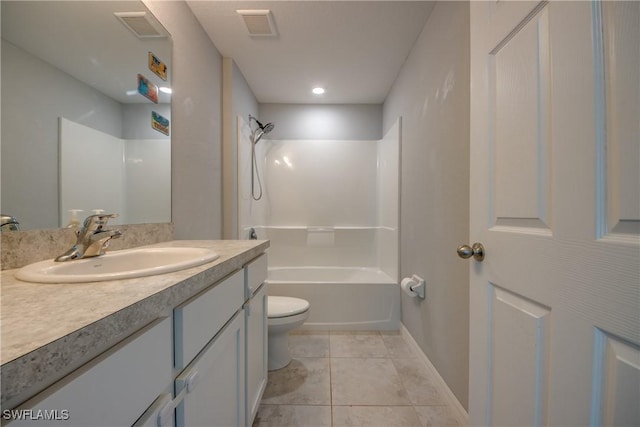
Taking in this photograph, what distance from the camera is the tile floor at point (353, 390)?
4.43 feet

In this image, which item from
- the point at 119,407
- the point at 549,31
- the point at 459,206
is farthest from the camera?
the point at 459,206

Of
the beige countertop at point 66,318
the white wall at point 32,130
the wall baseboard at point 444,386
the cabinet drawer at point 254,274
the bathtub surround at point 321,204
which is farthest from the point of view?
the bathtub surround at point 321,204

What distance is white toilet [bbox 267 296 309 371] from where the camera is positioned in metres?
1.70

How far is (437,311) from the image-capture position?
1594 mm

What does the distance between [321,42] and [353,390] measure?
7.68 feet

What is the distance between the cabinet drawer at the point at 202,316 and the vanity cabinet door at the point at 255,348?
212mm

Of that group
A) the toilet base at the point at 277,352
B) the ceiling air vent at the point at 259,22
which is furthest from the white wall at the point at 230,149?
the toilet base at the point at 277,352

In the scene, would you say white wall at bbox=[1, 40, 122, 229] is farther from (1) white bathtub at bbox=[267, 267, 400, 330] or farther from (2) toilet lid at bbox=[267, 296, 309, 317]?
(1) white bathtub at bbox=[267, 267, 400, 330]

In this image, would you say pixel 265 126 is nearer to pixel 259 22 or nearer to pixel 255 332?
pixel 259 22

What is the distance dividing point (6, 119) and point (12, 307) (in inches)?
23.0

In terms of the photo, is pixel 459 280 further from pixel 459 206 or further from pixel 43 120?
pixel 43 120

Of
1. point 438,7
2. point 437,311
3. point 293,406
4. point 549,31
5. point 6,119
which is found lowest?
point 293,406

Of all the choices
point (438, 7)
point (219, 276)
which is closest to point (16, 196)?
point (219, 276)

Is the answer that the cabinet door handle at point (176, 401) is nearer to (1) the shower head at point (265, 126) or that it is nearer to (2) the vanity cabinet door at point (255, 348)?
(2) the vanity cabinet door at point (255, 348)
